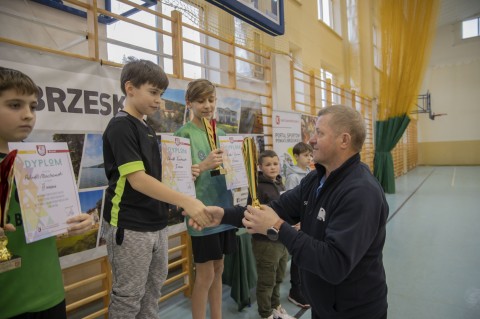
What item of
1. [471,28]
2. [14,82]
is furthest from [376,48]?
[14,82]

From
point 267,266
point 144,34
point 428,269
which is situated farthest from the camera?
point 428,269

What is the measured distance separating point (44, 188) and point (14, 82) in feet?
1.26

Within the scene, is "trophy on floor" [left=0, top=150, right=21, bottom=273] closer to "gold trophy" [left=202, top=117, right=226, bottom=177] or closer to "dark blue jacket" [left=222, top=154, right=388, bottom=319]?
"dark blue jacket" [left=222, top=154, right=388, bottom=319]

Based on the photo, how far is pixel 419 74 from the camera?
701 cm

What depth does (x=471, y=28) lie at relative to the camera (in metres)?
14.9

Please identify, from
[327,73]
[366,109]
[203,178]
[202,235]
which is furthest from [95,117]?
[366,109]

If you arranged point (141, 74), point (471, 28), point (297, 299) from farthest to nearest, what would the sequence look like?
point (471, 28) < point (297, 299) < point (141, 74)

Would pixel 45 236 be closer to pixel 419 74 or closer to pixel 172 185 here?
pixel 172 185

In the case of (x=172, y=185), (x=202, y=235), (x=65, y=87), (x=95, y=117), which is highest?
(x=65, y=87)

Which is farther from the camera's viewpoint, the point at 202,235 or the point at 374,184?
the point at 202,235

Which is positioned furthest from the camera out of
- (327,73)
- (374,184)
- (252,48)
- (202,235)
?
(327,73)

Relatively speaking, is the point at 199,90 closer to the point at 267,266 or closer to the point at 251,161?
the point at 251,161

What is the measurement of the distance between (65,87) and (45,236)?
3.86ft

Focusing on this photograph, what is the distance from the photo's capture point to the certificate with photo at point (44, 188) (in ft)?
3.50
